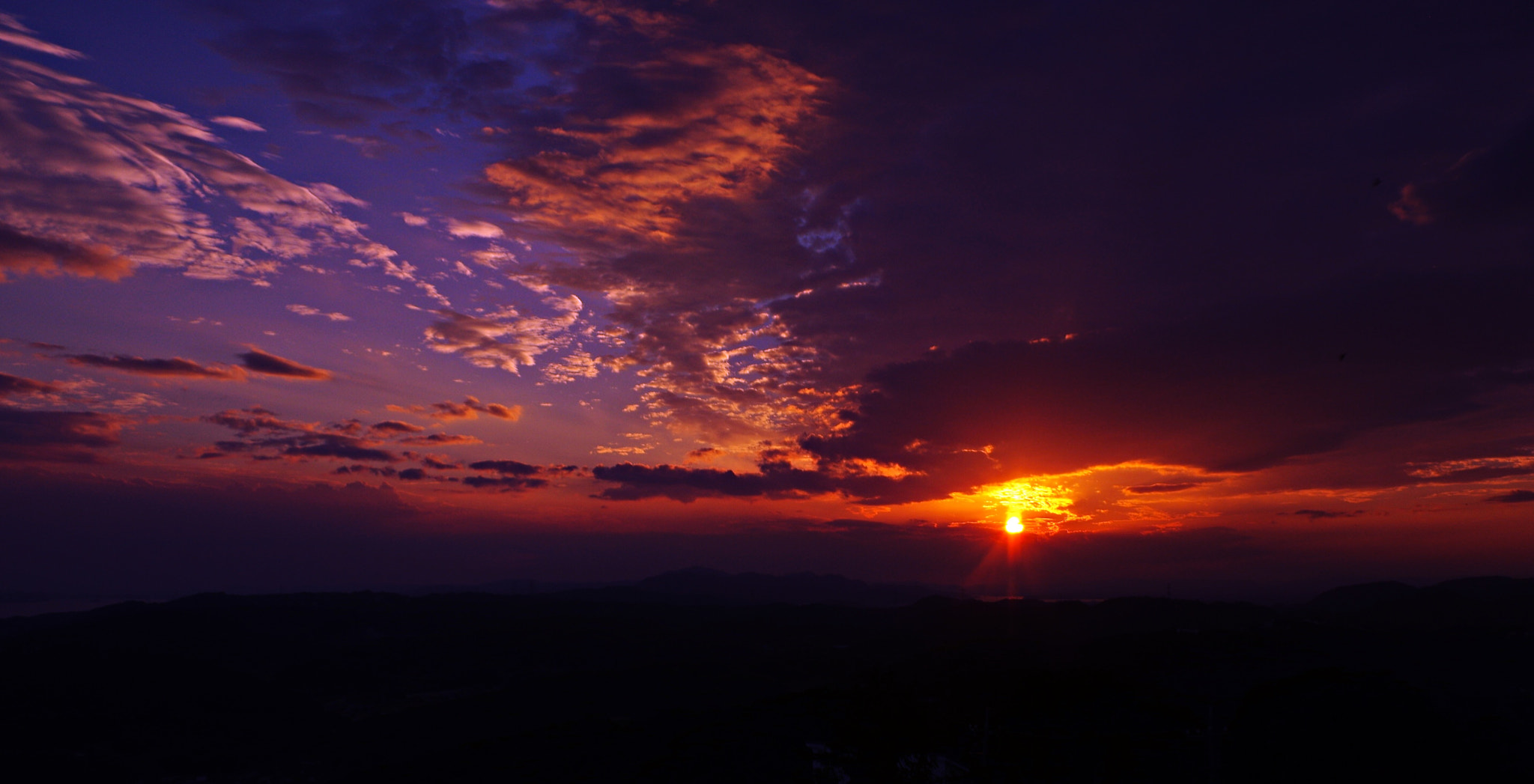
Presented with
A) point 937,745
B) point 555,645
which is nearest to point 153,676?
point 555,645

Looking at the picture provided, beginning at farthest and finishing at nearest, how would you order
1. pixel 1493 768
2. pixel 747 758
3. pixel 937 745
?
pixel 747 758 → pixel 937 745 → pixel 1493 768

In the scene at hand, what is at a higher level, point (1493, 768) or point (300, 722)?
point (1493, 768)

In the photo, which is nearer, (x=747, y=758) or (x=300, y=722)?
(x=747, y=758)

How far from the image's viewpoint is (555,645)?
196 meters

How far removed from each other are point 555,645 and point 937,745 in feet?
577

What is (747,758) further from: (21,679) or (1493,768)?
(21,679)

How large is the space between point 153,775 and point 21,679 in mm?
66816

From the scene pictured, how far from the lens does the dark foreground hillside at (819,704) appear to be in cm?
4325

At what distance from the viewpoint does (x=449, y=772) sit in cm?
6769

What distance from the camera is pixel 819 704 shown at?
69.5 meters

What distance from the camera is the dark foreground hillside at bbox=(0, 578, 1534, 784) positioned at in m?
43.2

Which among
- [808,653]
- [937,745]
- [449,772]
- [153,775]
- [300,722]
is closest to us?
[937,745]

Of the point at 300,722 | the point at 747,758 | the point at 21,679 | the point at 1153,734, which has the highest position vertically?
the point at 1153,734

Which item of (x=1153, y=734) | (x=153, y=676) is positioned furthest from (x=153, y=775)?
(x=1153, y=734)
